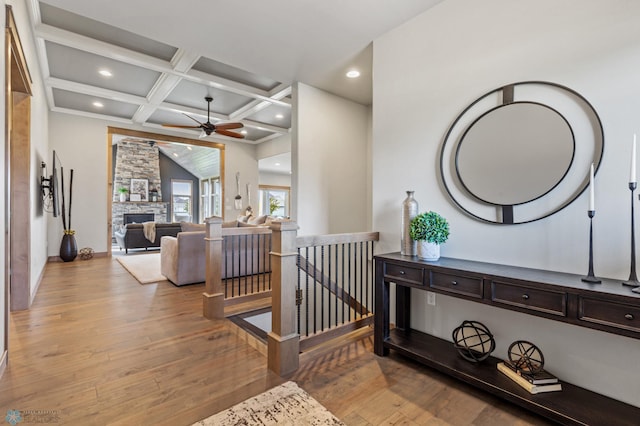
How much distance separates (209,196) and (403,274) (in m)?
11.1

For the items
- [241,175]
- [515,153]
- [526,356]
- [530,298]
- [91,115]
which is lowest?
[526,356]

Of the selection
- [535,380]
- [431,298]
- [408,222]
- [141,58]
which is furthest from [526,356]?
[141,58]

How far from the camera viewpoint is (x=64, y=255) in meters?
5.68

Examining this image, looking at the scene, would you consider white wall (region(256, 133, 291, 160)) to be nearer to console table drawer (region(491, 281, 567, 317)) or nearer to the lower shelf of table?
the lower shelf of table

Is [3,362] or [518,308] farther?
[3,362]

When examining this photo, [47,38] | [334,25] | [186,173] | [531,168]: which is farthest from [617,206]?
[186,173]

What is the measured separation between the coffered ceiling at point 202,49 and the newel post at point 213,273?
178 cm

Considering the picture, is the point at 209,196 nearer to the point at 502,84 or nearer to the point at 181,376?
the point at 181,376

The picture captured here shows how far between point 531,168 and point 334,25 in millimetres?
1970

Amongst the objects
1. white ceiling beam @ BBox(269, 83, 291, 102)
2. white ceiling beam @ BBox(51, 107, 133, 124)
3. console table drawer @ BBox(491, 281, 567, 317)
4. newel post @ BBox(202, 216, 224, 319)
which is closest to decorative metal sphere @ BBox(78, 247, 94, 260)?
white ceiling beam @ BBox(51, 107, 133, 124)

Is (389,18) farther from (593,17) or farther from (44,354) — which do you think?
(44,354)

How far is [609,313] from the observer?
4.43 ft

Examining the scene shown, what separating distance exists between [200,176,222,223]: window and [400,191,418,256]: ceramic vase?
31.7ft

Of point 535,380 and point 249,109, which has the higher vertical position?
point 249,109
